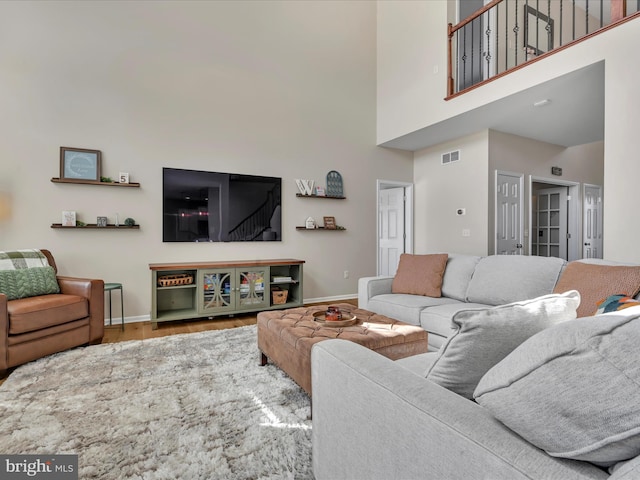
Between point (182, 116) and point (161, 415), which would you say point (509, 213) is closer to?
point (182, 116)

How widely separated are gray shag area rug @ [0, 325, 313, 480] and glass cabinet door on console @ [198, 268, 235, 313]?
1146mm

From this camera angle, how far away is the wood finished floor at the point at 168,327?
3.44 m

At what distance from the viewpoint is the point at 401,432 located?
33.4 inches

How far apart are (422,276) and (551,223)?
4774 mm

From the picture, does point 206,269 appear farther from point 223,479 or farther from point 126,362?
point 223,479

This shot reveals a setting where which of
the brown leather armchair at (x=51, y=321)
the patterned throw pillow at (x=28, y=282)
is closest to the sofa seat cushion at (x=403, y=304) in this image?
the brown leather armchair at (x=51, y=321)

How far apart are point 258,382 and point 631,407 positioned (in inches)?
82.4

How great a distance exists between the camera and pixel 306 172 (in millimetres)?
5086

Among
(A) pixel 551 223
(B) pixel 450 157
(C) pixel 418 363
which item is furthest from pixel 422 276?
(A) pixel 551 223

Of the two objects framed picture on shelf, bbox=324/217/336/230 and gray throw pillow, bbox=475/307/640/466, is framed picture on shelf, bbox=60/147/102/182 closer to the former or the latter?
framed picture on shelf, bbox=324/217/336/230

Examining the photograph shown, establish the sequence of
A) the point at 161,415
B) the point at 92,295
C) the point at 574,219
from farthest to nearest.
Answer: the point at 574,219 → the point at 92,295 → the point at 161,415

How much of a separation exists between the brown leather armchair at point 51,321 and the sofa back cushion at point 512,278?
11.1 ft

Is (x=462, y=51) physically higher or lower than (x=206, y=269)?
higher

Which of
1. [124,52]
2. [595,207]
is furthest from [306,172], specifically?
[595,207]
